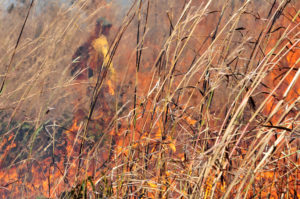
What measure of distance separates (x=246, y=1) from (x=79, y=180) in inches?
27.0

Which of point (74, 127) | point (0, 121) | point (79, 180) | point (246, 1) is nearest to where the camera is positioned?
point (246, 1)

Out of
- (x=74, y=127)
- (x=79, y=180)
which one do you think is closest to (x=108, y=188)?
(x=79, y=180)

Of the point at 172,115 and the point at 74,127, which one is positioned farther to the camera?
the point at 74,127

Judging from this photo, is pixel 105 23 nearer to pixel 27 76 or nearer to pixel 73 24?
pixel 27 76

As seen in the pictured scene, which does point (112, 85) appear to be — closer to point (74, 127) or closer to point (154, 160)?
point (74, 127)

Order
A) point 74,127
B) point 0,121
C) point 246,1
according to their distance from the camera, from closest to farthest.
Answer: point 246,1 → point 0,121 → point 74,127

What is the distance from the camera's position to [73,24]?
3.86ft

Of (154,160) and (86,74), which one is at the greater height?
(154,160)

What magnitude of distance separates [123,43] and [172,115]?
2888mm

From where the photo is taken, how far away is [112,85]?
438 centimetres

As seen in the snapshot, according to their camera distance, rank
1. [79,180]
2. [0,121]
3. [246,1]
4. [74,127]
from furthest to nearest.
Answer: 1. [74,127]
2. [0,121]
3. [79,180]
4. [246,1]

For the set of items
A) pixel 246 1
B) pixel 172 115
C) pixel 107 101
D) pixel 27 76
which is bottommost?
pixel 107 101

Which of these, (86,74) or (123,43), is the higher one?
(123,43)

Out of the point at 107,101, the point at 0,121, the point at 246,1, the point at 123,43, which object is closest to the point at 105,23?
the point at 123,43
